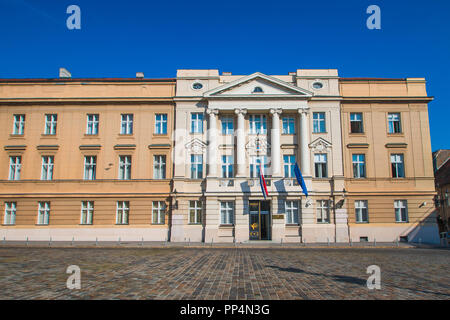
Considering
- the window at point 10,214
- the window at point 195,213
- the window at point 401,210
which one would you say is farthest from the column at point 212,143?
the window at point 10,214

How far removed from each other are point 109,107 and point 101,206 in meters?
9.26

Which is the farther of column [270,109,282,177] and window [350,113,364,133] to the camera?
window [350,113,364,133]

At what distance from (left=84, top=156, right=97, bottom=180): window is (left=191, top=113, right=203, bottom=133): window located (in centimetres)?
948

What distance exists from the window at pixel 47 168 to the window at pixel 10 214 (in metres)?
3.57

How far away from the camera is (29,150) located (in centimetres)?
2984

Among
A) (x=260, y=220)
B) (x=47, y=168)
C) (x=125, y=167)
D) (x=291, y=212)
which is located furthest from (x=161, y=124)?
(x=291, y=212)

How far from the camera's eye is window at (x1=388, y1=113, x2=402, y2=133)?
98.5ft

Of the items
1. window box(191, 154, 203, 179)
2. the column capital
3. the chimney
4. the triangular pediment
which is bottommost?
window box(191, 154, 203, 179)

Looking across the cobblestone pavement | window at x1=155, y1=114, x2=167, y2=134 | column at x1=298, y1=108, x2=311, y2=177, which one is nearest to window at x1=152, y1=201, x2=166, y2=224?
window at x1=155, y1=114, x2=167, y2=134

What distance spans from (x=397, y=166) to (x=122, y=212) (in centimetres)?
2519

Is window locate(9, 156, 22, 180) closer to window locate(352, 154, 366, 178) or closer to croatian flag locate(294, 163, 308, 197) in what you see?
croatian flag locate(294, 163, 308, 197)

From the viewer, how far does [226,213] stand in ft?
92.6

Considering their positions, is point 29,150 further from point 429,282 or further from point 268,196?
point 429,282
